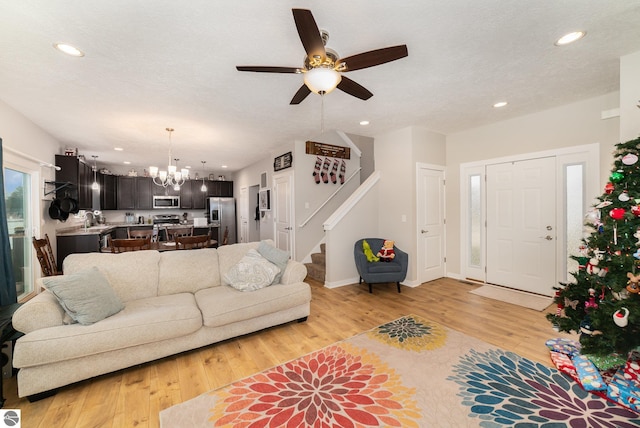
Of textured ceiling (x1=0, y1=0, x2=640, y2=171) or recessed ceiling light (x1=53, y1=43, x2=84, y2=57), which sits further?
recessed ceiling light (x1=53, y1=43, x2=84, y2=57)

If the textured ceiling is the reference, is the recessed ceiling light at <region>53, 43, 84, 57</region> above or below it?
below

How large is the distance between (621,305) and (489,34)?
7.35 feet

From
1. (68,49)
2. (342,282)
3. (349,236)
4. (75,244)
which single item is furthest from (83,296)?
(75,244)

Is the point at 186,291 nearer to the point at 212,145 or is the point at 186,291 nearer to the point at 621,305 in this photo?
the point at 212,145

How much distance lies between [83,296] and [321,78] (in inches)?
98.3

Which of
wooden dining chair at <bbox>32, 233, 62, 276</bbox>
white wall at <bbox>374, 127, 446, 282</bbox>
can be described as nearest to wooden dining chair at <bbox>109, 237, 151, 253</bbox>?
wooden dining chair at <bbox>32, 233, 62, 276</bbox>

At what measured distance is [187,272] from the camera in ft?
9.45

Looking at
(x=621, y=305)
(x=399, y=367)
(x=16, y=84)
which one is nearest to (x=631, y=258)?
(x=621, y=305)

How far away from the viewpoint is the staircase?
186 inches

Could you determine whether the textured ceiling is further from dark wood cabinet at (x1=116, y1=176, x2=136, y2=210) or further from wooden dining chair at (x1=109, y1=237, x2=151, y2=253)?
dark wood cabinet at (x1=116, y1=176, x2=136, y2=210)

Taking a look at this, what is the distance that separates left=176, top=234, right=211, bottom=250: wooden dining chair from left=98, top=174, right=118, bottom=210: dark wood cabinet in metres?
5.18

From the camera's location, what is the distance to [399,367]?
215 centimetres

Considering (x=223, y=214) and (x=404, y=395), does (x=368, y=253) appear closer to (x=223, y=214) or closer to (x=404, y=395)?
(x=404, y=395)

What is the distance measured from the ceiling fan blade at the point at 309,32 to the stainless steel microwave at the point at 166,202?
7929 millimetres
